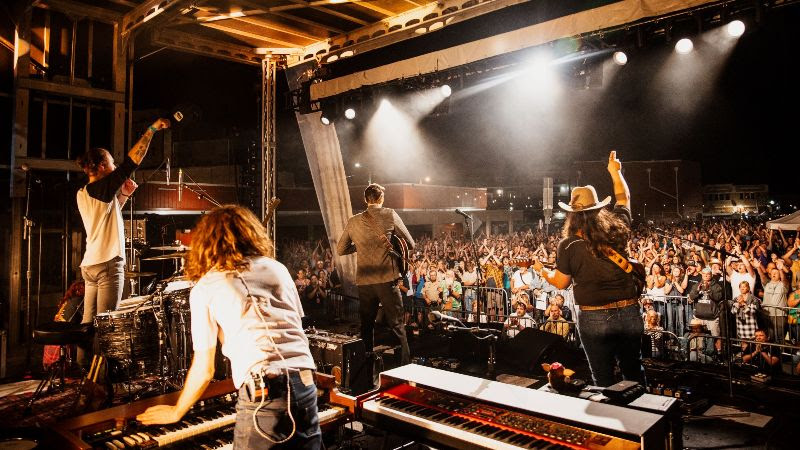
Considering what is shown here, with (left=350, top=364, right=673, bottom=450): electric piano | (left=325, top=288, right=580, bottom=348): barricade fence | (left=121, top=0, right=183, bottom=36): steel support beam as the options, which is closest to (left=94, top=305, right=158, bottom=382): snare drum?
(left=350, top=364, right=673, bottom=450): electric piano

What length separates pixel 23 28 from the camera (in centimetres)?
603

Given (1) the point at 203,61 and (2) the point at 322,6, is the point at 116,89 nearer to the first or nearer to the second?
(2) the point at 322,6

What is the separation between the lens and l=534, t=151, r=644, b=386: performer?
3283mm

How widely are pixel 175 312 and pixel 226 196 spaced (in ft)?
48.5

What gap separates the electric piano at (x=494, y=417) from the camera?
201 cm

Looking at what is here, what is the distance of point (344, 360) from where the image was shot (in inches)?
164

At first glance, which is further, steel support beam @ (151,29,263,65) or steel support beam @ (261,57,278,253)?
steel support beam @ (261,57,278,253)

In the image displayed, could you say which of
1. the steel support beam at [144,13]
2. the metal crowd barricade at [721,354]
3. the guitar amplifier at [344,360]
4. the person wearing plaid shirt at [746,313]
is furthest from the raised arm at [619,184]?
the steel support beam at [144,13]

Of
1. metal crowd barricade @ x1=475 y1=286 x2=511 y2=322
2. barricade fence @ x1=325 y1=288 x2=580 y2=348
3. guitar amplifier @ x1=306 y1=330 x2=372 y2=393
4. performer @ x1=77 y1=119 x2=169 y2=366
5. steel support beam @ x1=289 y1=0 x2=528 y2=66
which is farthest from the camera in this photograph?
metal crowd barricade @ x1=475 y1=286 x2=511 y2=322

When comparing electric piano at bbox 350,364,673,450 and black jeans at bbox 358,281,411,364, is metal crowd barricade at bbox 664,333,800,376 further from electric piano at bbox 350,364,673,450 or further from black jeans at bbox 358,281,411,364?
electric piano at bbox 350,364,673,450

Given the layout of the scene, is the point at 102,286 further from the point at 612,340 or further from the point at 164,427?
the point at 612,340

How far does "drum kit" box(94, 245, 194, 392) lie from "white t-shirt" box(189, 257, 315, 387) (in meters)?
1.98

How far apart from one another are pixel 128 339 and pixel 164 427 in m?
1.74

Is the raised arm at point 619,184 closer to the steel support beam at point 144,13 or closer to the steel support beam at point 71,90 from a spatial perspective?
the steel support beam at point 144,13
